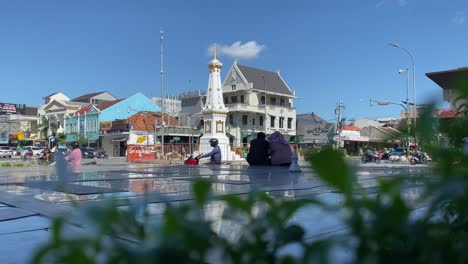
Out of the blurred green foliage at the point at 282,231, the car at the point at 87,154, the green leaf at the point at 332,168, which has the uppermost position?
the green leaf at the point at 332,168

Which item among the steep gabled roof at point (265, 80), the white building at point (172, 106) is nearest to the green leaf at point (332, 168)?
the steep gabled roof at point (265, 80)

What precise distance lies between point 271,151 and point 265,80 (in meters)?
43.3

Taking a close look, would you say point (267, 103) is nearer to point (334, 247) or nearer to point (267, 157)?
point (267, 157)

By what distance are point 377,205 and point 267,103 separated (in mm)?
55806

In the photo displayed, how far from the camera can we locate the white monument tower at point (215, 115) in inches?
1076

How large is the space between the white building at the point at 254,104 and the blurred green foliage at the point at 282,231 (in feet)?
168

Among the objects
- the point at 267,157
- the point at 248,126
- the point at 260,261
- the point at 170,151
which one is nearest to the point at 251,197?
the point at 260,261

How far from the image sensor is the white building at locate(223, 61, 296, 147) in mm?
53969

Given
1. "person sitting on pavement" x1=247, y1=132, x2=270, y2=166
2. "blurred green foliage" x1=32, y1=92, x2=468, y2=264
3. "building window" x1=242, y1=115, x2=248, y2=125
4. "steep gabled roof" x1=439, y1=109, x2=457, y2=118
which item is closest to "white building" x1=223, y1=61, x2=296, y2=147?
"building window" x1=242, y1=115, x2=248, y2=125

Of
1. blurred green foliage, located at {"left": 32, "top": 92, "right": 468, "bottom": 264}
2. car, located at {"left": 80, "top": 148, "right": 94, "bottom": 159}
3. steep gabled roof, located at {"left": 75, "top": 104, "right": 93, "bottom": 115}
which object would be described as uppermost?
steep gabled roof, located at {"left": 75, "top": 104, "right": 93, "bottom": 115}

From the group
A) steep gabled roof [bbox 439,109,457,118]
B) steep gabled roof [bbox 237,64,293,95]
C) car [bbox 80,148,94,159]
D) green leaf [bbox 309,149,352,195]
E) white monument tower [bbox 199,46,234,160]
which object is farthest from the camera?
steep gabled roof [bbox 237,64,293,95]

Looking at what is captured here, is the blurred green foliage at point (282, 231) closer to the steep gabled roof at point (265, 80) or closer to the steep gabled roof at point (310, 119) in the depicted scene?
the steep gabled roof at point (265, 80)

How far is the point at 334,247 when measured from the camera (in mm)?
729

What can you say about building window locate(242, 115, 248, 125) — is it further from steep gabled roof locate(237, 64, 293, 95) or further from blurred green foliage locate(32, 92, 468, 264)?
blurred green foliage locate(32, 92, 468, 264)
